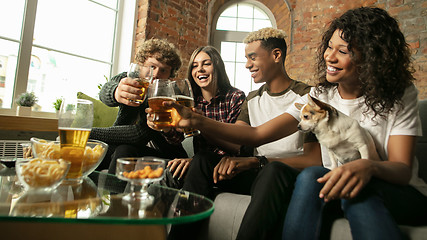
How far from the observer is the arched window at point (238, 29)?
458 centimetres

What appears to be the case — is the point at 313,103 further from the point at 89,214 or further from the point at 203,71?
the point at 203,71

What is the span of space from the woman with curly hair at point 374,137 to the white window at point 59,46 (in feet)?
9.25

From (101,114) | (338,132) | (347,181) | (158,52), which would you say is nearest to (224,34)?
(101,114)

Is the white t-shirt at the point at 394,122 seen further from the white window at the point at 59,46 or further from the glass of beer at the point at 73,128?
the white window at the point at 59,46

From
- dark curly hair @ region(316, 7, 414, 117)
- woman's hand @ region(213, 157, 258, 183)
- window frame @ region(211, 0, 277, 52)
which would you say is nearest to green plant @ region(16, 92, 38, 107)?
woman's hand @ region(213, 157, 258, 183)

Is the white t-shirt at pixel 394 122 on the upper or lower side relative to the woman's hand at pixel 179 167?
upper

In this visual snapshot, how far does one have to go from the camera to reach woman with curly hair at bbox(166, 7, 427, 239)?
2.68 feet

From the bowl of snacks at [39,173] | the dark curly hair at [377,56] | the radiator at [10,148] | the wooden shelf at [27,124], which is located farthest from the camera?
the radiator at [10,148]

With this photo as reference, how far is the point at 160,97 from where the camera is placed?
97cm

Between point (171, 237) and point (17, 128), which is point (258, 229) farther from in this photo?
point (17, 128)

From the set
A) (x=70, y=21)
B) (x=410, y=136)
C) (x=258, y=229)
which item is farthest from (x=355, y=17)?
(x=70, y=21)

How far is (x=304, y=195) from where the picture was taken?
0.90 m

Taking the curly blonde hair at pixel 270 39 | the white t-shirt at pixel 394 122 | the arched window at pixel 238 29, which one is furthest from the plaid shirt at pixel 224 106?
the arched window at pixel 238 29

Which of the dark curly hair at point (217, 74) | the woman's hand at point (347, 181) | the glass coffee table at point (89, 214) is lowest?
the glass coffee table at point (89, 214)
